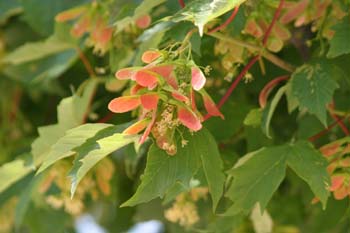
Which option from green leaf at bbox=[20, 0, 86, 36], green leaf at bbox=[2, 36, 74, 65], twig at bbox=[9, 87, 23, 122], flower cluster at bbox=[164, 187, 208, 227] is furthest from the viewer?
twig at bbox=[9, 87, 23, 122]

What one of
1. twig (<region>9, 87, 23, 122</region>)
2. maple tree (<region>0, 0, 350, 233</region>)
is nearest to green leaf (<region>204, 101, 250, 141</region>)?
maple tree (<region>0, 0, 350, 233</region>)

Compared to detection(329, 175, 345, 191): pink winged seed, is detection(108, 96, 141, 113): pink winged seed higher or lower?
higher

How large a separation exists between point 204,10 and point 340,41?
0.66 feet

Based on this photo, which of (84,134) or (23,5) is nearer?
(84,134)

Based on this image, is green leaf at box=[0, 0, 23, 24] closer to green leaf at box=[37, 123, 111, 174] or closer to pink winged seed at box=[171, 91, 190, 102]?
green leaf at box=[37, 123, 111, 174]

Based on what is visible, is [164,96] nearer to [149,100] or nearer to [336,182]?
[149,100]

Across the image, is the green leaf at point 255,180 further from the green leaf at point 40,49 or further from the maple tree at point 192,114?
the green leaf at point 40,49

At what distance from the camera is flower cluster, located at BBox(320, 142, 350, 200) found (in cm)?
90

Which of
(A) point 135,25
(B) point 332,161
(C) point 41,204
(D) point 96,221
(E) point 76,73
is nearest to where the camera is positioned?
(B) point 332,161

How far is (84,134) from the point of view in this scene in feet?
2.80

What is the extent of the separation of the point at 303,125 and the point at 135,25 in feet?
0.90

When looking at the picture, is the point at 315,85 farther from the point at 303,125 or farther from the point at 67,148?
the point at 67,148

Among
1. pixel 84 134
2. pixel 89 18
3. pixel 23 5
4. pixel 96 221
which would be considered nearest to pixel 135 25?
pixel 89 18

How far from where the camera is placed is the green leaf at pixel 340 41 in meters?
0.90
